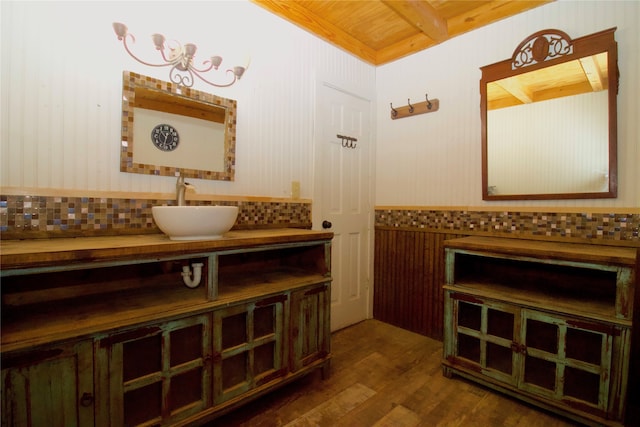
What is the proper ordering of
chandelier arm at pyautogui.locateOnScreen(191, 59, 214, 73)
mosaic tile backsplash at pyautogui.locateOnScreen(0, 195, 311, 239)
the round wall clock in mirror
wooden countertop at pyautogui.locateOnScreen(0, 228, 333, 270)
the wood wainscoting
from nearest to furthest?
wooden countertop at pyautogui.locateOnScreen(0, 228, 333, 270) < mosaic tile backsplash at pyautogui.locateOnScreen(0, 195, 311, 239) < the round wall clock in mirror < chandelier arm at pyautogui.locateOnScreen(191, 59, 214, 73) < the wood wainscoting

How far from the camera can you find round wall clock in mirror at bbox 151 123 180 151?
1620 millimetres

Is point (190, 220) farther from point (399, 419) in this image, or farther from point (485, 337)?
point (485, 337)

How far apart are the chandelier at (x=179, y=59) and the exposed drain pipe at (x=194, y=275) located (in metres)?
1.02

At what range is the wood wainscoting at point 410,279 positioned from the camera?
2465 mm

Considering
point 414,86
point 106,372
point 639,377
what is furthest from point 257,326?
point 414,86

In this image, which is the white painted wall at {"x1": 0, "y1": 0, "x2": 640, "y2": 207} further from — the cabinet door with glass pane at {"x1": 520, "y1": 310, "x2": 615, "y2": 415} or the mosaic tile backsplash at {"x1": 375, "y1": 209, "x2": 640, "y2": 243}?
the cabinet door with glass pane at {"x1": 520, "y1": 310, "x2": 615, "y2": 415}

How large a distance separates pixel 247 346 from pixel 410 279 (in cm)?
162

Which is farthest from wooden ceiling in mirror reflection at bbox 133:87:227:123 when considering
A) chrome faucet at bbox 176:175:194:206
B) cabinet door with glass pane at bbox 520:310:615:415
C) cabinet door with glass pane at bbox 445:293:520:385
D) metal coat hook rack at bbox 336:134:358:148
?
cabinet door with glass pane at bbox 520:310:615:415

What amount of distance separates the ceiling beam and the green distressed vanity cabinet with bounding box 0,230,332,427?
5.01 feet

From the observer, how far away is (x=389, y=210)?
279 cm

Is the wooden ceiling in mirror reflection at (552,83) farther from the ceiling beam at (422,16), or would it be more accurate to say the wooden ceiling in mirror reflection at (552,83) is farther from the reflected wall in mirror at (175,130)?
the reflected wall in mirror at (175,130)

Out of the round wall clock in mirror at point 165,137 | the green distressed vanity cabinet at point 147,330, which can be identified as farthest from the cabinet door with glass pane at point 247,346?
the round wall clock in mirror at point 165,137

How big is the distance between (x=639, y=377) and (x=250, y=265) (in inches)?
91.4

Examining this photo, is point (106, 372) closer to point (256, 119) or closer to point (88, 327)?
point (88, 327)
